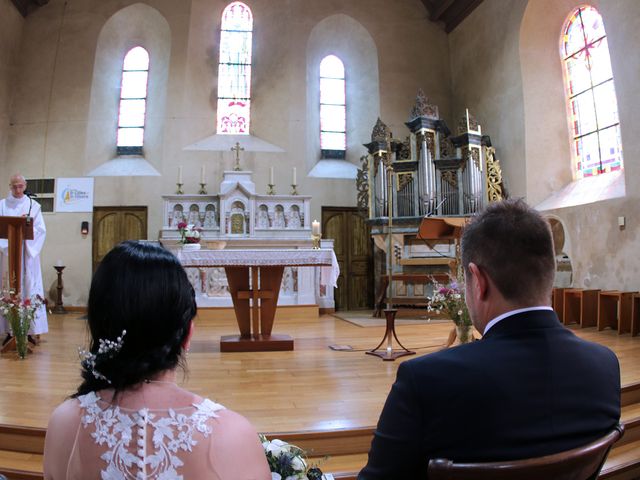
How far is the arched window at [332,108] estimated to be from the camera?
35.7 ft

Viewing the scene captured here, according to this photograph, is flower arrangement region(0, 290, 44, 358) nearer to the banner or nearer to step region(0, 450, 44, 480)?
step region(0, 450, 44, 480)

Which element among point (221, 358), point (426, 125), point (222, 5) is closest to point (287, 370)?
point (221, 358)

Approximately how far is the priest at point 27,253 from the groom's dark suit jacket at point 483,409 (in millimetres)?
5055

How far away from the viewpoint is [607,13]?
21.9ft

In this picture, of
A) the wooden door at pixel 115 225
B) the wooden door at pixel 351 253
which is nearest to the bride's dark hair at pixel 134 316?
the wooden door at pixel 351 253

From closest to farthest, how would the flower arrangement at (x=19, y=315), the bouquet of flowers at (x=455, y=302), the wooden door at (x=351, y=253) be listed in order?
1. the bouquet of flowers at (x=455, y=302)
2. the flower arrangement at (x=19, y=315)
3. the wooden door at (x=351, y=253)

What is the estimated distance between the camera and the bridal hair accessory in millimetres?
919

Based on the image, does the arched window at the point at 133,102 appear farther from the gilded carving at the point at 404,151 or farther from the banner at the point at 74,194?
the gilded carving at the point at 404,151

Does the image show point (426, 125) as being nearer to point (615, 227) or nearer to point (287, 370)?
point (615, 227)

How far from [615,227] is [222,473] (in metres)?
7.17

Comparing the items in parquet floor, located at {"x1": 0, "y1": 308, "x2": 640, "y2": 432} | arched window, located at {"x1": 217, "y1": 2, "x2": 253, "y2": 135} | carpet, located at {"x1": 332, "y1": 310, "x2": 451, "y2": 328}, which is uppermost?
arched window, located at {"x1": 217, "y1": 2, "x2": 253, "y2": 135}

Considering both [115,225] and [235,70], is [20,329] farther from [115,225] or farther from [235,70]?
[235,70]

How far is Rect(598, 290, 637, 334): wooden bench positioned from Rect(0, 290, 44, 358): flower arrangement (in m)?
6.55

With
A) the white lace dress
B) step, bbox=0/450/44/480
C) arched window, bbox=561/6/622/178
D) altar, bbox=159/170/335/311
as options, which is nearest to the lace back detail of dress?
the white lace dress
